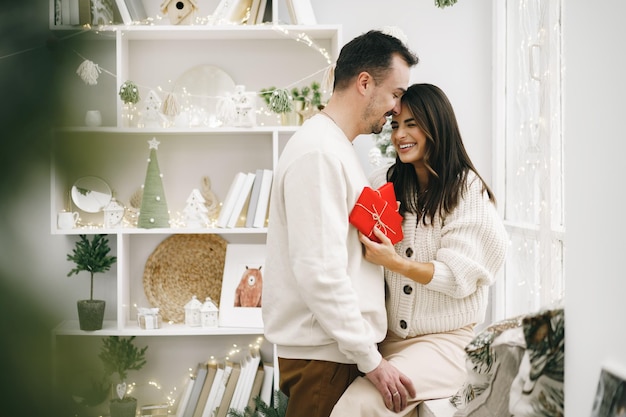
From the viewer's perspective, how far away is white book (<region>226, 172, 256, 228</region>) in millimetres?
2783

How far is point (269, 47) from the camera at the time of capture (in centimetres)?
303

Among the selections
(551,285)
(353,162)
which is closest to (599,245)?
(353,162)

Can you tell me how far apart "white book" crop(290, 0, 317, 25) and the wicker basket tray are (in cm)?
112

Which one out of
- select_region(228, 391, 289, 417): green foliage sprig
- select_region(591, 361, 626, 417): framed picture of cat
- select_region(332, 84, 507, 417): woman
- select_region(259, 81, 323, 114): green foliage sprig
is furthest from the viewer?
select_region(259, 81, 323, 114): green foliage sprig

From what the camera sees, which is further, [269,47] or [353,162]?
[269,47]

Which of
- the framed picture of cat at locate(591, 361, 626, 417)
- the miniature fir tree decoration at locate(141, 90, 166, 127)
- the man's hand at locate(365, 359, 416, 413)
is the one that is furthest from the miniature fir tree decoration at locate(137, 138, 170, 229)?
the framed picture of cat at locate(591, 361, 626, 417)

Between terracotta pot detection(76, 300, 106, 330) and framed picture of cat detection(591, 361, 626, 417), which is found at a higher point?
terracotta pot detection(76, 300, 106, 330)

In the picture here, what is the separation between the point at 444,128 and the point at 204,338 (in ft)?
5.89

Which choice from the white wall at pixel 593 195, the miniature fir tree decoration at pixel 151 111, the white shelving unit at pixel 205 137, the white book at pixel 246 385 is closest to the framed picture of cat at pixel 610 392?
the white wall at pixel 593 195

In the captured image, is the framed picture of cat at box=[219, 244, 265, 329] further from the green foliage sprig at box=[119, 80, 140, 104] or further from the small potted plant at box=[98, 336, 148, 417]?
the green foliage sprig at box=[119, 80, 140, 104]

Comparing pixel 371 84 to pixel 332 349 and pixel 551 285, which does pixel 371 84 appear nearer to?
pixel 332 349

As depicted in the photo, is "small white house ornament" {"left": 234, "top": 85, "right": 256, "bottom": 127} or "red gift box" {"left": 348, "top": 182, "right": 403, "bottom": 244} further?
"small white house ornament" {"left": 234, "top": 85, "right": 256, "bottom": 127}

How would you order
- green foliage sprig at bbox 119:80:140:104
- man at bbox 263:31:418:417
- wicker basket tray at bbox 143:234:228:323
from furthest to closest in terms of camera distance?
wicker basket tray at bbox 143:234:228:323 < green foliage sprig at bbox 119:80:140:104 < man at bbox 263:31:418:417

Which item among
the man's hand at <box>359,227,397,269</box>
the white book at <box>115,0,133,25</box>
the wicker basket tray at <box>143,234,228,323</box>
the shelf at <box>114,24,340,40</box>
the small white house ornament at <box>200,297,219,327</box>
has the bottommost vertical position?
the small white house ornament at <box>200,297,219,327</box>
